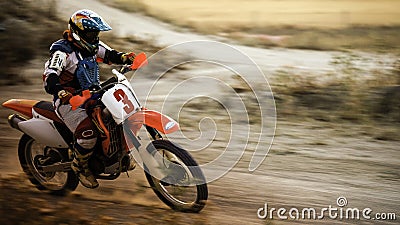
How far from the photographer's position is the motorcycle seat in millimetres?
6199

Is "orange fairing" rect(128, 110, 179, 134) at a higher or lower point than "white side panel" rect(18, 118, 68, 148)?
higher

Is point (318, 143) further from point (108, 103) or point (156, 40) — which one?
point (156, 40)

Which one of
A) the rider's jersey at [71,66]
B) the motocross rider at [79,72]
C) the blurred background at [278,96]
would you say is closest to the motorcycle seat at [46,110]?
the motocross rider at [79,72]

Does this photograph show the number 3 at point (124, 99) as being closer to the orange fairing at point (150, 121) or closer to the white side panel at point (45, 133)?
the orange fairing at point (150, 121)

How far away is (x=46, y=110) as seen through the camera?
20.6 ft

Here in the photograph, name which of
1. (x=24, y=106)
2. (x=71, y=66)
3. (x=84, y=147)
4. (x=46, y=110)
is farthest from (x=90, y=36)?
(x=24, y=106)

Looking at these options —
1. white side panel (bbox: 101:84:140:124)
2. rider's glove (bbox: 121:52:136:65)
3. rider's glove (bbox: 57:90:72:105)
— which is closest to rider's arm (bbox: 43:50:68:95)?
rider's glove (bbox: 57:90:72:105)

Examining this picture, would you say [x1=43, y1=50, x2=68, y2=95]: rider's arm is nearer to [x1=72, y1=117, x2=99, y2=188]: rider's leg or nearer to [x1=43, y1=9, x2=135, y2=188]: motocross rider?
[x1=43, y1=9, x2=135, y2=188]: motocross rider

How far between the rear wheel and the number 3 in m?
0.99

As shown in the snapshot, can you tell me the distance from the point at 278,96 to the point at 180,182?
5.70 m

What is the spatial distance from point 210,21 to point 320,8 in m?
3.56

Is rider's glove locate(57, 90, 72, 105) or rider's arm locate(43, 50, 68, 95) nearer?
rider's glove locate(57, 90, 72, 105)

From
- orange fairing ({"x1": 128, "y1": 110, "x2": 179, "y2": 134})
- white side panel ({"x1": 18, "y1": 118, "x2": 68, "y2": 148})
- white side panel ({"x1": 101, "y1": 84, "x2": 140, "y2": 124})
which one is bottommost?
white side panel ({"x1": 18, "y1": 118, "x2": 68, "y2": 148})

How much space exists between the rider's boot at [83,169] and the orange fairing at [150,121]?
518 millimetres
